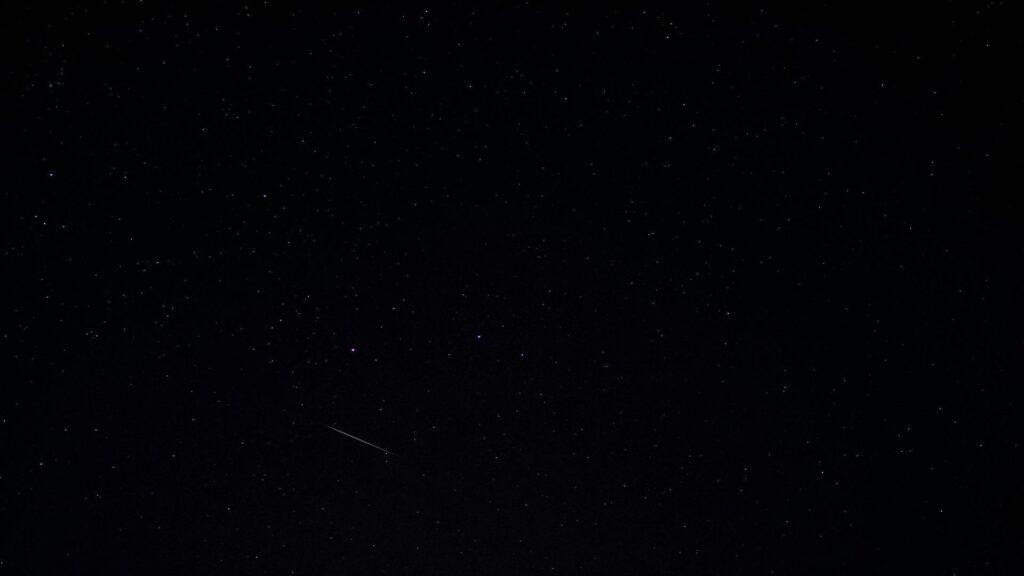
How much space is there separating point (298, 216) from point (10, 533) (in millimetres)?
408

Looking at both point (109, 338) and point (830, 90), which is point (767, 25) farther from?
point (109, 338)

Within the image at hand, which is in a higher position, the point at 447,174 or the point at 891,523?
the point at 447,174

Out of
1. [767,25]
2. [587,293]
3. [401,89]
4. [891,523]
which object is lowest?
[891,523]

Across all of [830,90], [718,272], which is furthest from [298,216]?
[830,90]

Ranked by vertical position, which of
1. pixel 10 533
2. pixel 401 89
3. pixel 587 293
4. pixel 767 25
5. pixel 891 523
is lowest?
pixel 10 533

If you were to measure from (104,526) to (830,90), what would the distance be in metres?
0.78

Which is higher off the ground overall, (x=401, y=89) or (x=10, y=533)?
(x=401, y=89)

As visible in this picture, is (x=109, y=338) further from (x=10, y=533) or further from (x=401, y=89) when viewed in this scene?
(x=401, y=89)

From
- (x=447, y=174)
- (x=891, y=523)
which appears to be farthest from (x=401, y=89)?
(x=891, y=523)

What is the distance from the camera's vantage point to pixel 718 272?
0.68 metres

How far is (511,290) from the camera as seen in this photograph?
0.68 meters

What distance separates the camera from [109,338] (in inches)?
27.5

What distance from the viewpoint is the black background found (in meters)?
0.66

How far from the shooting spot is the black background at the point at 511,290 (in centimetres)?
66
